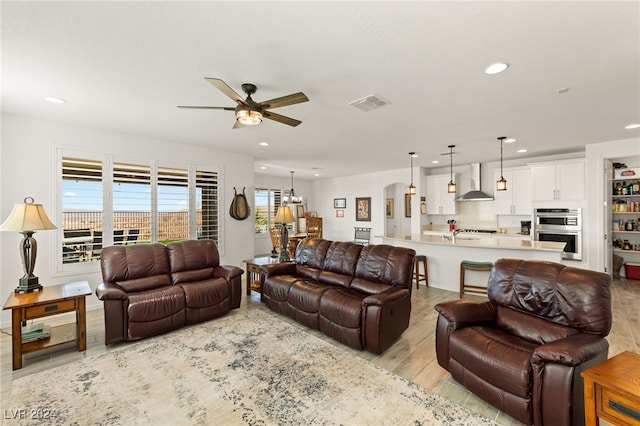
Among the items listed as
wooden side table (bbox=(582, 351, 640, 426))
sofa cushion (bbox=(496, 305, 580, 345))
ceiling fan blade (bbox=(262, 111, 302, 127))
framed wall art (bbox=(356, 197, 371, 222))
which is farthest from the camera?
framed wall art (bbox=(356, 197, 371, 222))

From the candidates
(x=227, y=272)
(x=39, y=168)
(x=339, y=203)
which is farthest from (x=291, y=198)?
(x=39, y=168)

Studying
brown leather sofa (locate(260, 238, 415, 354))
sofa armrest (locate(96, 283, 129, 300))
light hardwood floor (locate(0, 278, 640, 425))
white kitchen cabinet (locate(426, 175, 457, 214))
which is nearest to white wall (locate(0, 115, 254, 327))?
light hardwood floor (locate(0, 278, 640, 425))

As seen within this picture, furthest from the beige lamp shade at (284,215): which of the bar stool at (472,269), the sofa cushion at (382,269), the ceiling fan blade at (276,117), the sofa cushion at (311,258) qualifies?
the bar stool at (472,269)

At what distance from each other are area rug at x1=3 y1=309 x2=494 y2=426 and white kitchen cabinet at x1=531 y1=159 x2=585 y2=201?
5.58 m

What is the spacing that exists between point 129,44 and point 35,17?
1.65ft

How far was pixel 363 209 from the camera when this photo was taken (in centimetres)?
927

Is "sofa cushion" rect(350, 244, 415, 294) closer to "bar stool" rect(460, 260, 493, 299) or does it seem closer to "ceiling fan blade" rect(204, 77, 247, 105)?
"bar stool" rect(460, 260, 493, 299)

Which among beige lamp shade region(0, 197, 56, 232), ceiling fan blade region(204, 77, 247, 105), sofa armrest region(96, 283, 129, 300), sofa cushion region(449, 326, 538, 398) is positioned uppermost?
ceiling fan blade region(204, 77, 247, 105)

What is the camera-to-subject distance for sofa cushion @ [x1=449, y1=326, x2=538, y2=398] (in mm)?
1825

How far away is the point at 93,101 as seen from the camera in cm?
321

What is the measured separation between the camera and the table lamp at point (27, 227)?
9.59 feet

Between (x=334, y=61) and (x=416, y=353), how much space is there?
2.88 metres

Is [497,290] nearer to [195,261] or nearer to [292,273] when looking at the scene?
[292,273]

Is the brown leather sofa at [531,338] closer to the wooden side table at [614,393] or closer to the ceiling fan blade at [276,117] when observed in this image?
the wooden side table at [614,393]
